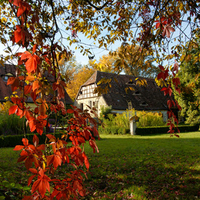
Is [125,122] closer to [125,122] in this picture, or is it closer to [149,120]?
[125,122]

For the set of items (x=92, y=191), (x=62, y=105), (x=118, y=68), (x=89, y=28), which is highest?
(x=89, y=28)

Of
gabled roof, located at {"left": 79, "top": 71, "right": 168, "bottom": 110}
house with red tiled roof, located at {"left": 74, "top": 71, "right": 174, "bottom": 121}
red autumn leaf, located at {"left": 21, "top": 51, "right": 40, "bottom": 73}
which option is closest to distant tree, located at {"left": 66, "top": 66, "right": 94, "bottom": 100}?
house with red tiled roof, located at {"left": 74, "top": 71, "right": 174, "bottom": 121}

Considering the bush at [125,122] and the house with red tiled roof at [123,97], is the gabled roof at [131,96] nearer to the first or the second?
the house with red tiled roof at [123,97]

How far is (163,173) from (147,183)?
0.80m

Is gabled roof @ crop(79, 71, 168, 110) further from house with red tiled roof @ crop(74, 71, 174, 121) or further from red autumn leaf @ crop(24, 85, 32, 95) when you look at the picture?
red autumn leaf @ crop(24, 85, 32, 95)

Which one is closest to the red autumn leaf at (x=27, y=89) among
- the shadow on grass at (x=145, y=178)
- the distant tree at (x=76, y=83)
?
the shadow on grass at (x=145, y=178)

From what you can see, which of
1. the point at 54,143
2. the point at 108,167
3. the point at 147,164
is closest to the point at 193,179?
the point at 147,164

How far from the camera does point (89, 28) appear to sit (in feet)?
14.1

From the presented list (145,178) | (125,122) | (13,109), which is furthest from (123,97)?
(13,109)

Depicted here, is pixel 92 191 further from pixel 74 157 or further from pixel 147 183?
pixel 74 157

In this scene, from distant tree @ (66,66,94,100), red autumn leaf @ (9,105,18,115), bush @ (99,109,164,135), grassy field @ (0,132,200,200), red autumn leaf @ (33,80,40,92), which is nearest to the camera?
red autumn leaf @ (33,80,40,92)

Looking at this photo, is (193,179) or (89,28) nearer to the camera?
(193,179)

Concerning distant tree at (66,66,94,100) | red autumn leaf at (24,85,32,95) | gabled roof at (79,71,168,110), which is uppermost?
distant tree at (66,66,94,100)

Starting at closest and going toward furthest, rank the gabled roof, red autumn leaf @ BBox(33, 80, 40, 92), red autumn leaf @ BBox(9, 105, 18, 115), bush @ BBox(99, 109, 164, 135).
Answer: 1. red autumn leaf @ BBox(33, 80, 40, 92)
2. red autumn leaf @ BBox(9, 105, 18, 115)
3. bush @ BBox(99, 109, 164, 135)
4. the gabled roof
